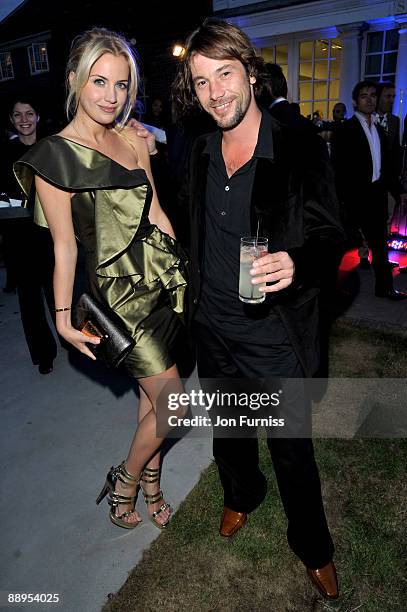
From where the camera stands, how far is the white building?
937 centimetres

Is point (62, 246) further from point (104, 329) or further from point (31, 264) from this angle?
point (31, 264)

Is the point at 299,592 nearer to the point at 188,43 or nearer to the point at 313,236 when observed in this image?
the point at 313,236

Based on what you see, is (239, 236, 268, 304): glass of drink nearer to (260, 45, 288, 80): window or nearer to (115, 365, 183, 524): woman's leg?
(115, 365, 183, 524): woman's leg

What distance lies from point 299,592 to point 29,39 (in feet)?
72.2

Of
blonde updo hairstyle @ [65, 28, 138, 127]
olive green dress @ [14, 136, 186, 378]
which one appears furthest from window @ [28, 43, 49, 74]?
olive green dress @ [14, 136, 186, 378]

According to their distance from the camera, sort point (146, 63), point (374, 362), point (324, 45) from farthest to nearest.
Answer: point (146, 63) < point (324, 45) < point (374, 362)

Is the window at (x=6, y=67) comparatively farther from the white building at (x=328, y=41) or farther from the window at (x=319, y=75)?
the window at (x=319, y=75)

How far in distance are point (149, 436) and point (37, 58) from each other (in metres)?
21.3

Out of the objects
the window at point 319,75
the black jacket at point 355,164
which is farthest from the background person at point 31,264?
the window at point 319,75

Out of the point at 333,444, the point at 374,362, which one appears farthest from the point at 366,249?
the point at 333,444

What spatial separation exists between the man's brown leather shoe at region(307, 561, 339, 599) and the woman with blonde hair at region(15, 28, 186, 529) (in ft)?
3.14

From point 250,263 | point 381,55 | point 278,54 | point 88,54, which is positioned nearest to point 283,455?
point 250,263

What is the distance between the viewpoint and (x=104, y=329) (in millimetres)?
1992

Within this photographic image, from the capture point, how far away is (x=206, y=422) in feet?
10.8
